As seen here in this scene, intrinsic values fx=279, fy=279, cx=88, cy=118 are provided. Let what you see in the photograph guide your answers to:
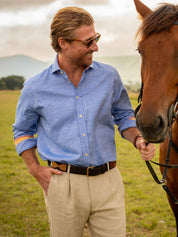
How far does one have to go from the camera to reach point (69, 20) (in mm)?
2271

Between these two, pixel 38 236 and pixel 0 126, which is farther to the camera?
pixel 0 126

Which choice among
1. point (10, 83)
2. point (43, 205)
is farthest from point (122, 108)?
point (10, 83)

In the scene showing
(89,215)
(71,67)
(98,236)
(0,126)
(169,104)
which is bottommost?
(0,126)

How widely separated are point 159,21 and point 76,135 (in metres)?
1.10

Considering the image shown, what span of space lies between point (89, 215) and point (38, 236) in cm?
220

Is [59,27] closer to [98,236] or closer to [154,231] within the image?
[98,236]

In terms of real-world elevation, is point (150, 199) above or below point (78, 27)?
below

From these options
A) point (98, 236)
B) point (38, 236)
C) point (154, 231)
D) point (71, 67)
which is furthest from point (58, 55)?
point (154, 231)

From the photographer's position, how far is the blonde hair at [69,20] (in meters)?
2.27

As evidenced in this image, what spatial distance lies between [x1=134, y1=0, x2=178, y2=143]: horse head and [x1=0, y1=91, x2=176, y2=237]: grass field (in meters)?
2.85

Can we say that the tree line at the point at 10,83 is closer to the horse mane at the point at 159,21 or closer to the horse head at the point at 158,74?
the horse mane at the point at 159,21

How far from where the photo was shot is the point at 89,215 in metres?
2.34

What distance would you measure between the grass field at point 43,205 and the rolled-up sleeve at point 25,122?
7.57 ft

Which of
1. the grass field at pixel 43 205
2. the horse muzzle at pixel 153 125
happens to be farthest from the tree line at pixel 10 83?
the horse muzzle at pixel 153 125
